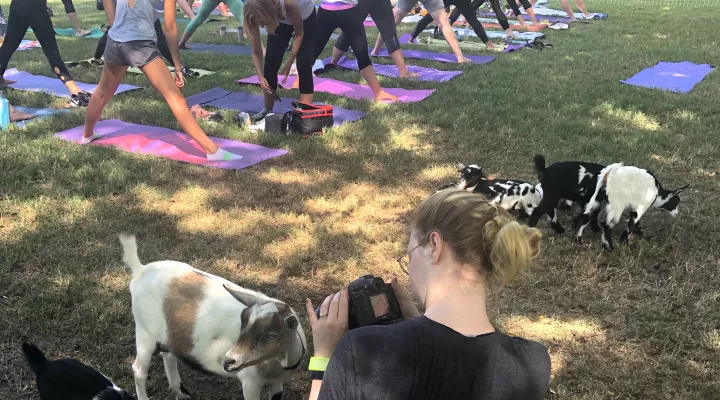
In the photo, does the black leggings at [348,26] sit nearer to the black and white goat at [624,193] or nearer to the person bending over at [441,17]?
the person bending over at [441,17]

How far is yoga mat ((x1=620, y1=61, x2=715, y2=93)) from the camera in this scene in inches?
326

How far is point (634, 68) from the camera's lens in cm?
935

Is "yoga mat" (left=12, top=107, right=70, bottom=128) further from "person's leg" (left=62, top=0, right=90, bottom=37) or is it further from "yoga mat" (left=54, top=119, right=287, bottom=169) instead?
"person's leg" (left=62, top=0, right=90, bottom=37)

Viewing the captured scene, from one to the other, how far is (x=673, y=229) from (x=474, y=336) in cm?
359

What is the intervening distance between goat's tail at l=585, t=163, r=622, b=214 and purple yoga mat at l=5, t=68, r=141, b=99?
262 inches

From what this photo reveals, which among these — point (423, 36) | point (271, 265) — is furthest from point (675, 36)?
point (271, 265)

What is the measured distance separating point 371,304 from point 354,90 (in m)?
6.95

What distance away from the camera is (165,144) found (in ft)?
19.9

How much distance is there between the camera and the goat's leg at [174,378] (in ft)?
9.25

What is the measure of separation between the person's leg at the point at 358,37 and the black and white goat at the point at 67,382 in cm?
605

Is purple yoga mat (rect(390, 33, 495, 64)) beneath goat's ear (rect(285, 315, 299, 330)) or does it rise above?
beneath

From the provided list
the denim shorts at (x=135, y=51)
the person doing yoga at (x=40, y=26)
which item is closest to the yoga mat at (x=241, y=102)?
the person doing yoga at (x=40, y=26)

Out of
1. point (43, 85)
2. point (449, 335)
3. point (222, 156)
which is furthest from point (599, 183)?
point (43, 85)

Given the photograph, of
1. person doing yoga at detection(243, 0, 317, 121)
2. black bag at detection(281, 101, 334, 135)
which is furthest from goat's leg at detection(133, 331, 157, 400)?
person doing yoga at detection(243, 0, 317, 121)
